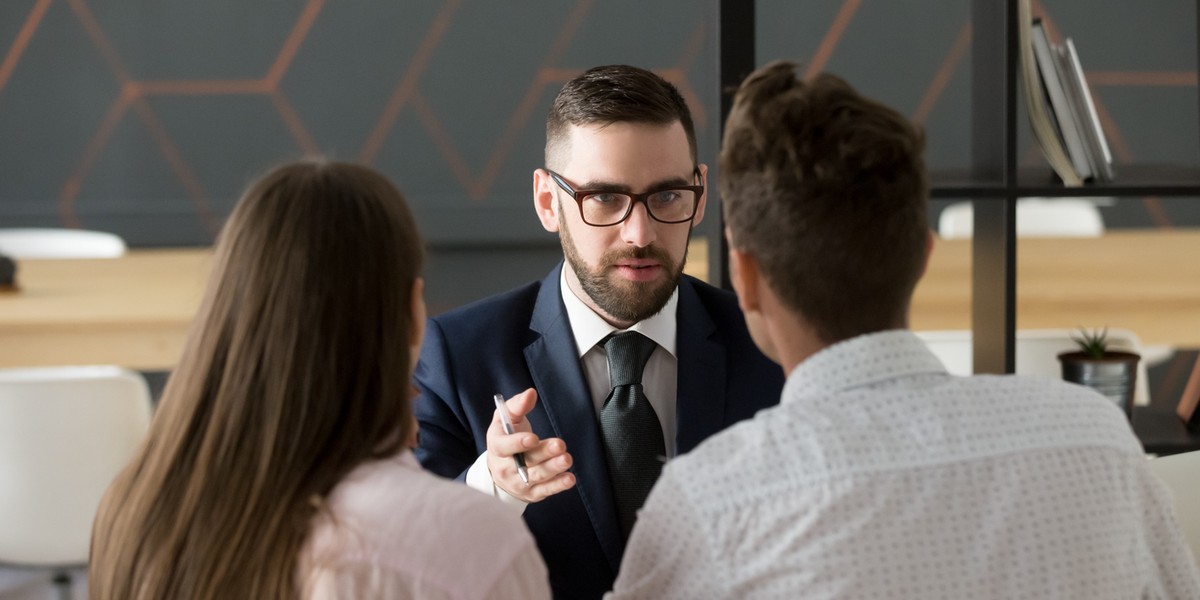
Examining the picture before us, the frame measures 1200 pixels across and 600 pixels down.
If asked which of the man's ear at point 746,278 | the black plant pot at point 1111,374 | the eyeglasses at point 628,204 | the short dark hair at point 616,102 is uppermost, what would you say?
the short dark hair at point 616,102

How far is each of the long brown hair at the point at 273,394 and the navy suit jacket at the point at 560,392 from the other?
56 centimetres

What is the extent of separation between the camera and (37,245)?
362cm

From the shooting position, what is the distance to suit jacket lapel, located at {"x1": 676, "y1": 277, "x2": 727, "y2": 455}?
148 centimetres

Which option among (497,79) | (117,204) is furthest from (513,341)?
(117,204)

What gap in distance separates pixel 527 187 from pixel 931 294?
1.78 metres

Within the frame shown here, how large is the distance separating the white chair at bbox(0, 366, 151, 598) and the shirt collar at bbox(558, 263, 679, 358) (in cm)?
125

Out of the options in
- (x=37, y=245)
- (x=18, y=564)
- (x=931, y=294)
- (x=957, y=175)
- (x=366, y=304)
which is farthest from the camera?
(x=37, y=245)

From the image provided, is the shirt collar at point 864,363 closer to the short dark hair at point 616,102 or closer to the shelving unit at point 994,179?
the short dark hair at point 616,102

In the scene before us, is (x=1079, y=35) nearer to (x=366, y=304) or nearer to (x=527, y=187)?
(x=527, y=187)

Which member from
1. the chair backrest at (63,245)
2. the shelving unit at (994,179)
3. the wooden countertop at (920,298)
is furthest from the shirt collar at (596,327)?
the chair backrest at (63,245)

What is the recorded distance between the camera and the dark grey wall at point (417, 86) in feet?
14.0

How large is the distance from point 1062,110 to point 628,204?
2.39ft

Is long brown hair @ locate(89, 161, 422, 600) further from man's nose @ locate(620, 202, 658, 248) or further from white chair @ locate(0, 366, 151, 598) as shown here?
white chair @ locate(0, 366, 151, 598)

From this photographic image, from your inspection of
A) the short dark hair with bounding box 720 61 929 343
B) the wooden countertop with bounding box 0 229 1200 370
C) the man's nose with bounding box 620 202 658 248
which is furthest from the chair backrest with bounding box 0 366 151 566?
the short dark hair with bounding box 720 61 929 343
